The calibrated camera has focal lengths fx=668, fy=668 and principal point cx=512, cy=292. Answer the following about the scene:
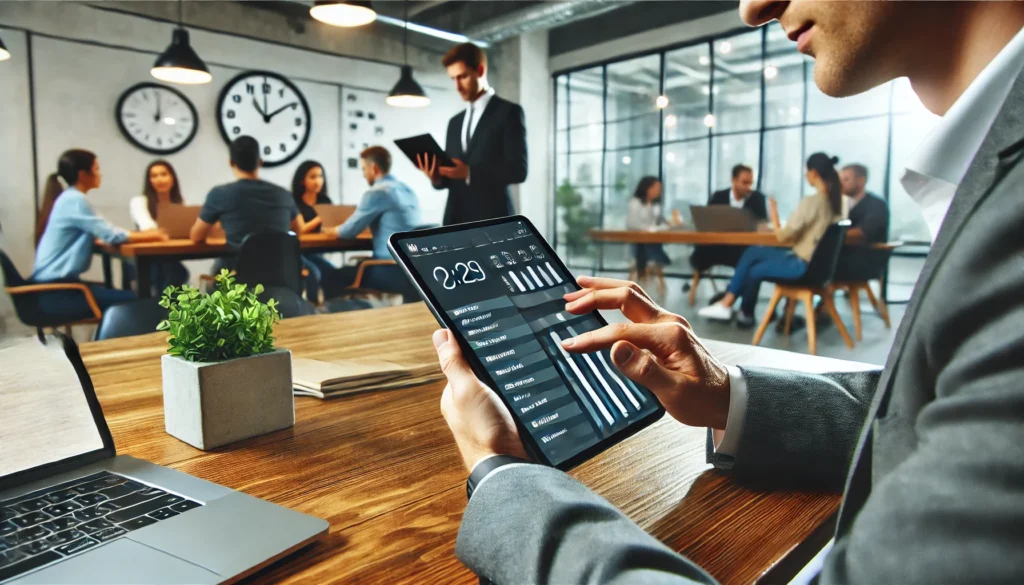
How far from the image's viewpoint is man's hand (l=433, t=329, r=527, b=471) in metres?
0.55

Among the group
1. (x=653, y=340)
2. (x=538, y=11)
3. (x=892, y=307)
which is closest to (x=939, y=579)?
(x=653, y=340)

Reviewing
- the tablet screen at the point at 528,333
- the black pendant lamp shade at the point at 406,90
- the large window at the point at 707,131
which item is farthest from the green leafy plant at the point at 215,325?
the large window at the point at 707,131

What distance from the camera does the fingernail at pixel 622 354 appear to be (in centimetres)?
60

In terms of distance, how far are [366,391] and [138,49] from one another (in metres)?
6.78

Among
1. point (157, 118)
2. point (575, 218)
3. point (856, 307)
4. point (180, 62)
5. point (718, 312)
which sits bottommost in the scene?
point (718, 312)

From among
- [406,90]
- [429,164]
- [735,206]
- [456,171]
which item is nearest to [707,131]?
[735,206]

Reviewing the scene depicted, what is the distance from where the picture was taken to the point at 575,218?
9.41 m

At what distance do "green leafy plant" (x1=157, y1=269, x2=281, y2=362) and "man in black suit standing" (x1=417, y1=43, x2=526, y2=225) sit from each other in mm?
3090

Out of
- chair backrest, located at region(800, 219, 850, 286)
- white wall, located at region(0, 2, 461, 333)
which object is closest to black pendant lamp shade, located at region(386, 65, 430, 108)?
white wall, located at region(0, 2, 461, 333)

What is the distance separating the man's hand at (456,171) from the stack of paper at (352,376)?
9.10 ft

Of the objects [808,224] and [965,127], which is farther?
[808,224]

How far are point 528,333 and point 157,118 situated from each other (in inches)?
272

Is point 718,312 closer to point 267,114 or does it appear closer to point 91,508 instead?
point 267,114

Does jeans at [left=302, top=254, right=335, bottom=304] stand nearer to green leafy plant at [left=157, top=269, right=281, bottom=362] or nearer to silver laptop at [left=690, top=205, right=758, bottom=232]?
silver laptop at [left=690, top=205, right=758, bottom=232]
